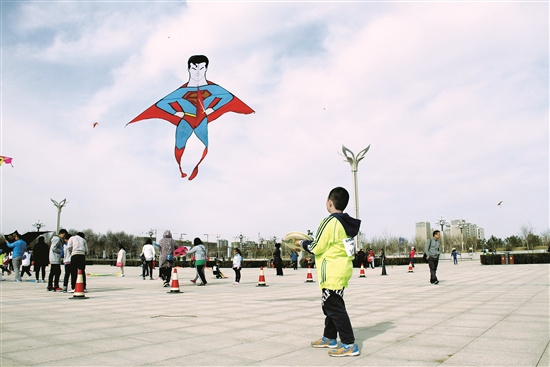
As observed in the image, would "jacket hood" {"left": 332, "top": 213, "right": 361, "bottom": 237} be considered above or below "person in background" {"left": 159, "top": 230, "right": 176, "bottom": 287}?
above

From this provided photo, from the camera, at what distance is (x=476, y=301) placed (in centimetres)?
948

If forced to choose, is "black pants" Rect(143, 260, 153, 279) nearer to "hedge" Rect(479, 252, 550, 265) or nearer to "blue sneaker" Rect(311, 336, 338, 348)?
"blue sneaker" Rect(311, 336, 338, 348)

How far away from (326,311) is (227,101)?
26.5 feet

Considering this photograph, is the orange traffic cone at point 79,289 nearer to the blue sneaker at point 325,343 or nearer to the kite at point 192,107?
the kite at point 192,107

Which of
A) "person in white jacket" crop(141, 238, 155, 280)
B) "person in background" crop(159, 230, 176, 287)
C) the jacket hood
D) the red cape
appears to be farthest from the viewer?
"person in white jacket" crop(141, 238, 155, 280)

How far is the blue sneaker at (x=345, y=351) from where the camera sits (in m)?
4.50

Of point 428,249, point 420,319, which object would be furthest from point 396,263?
point 420,319

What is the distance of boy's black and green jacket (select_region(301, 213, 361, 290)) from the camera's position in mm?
4785

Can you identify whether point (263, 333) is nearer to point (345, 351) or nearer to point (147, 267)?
point (345, 351)

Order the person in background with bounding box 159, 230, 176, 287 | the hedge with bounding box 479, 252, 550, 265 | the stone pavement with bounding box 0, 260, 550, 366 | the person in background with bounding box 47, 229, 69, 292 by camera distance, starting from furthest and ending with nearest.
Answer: the hedge with bounding box 479, 252, 550, 265
the person in background with bounding box 159, 230, 176, 287
the person in background with bounding box 47, 229, 69, 292
the stone pavement with bounding box 0, 260, 550, 366

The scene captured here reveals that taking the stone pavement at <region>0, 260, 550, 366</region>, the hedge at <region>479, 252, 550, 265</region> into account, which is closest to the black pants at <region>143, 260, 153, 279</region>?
the stone pavement at <region>0, 260, 550, 366</region>

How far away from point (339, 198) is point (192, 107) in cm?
790

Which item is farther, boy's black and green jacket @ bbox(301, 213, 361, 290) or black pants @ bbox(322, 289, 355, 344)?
boy's black and green jacket @ bbox(301, 213, 361, 290)

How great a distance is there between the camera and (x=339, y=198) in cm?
504
